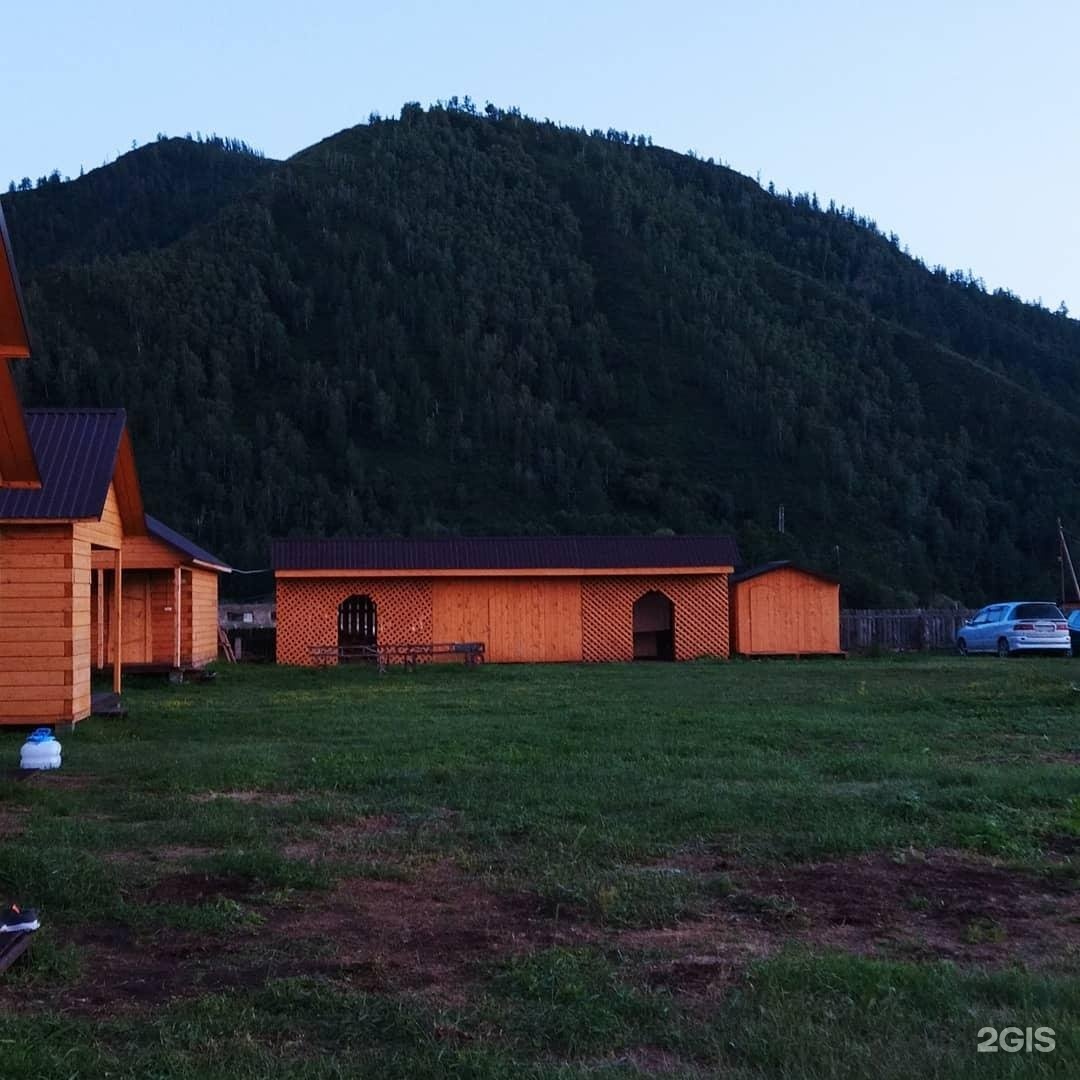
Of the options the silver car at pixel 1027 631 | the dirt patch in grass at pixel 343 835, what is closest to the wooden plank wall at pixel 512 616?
the silver car at pixel 1027 631

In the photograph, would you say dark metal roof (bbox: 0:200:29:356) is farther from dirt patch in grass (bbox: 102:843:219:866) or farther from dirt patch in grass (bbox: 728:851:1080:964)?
dirt patch in grass (bbox: 728:851:1080:964)

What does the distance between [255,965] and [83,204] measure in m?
153

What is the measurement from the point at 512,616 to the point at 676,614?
4.35 metres

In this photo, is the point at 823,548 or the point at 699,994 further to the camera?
the point at 823,548

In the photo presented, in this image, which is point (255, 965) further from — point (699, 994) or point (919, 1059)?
point (919, 1059)

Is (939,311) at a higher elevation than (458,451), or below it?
higher

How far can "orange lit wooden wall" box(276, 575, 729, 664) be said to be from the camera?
2906 cm

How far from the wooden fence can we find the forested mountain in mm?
19070

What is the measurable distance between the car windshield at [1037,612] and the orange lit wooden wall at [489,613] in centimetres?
868

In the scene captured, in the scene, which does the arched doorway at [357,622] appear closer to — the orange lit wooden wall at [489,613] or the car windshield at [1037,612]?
the orange lit wooden wall at [489,613]

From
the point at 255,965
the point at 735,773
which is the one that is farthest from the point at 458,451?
the point at 255,965

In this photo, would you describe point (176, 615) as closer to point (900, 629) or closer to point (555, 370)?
point (900, 629)

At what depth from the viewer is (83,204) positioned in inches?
5586

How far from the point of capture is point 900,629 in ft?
114
